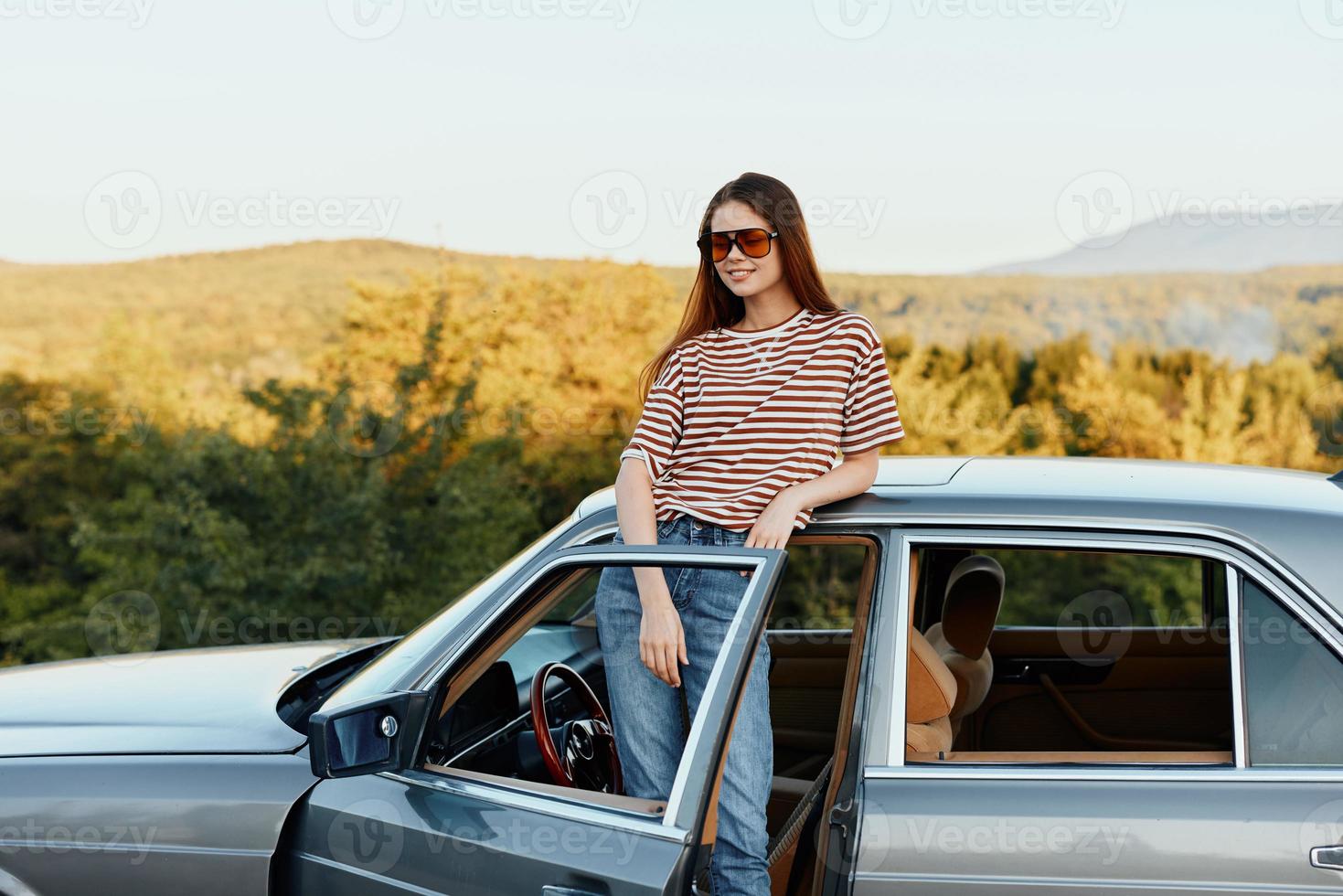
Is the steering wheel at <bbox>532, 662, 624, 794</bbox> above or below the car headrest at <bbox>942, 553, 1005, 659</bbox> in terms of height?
below

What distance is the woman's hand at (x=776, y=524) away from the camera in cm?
227

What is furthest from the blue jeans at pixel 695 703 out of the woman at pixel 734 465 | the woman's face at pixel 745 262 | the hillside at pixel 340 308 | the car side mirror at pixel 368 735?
the hillside at pixel 340 308

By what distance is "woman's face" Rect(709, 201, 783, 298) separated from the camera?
2.57 metres

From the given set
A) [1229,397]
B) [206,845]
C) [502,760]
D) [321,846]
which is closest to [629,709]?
[502,760]

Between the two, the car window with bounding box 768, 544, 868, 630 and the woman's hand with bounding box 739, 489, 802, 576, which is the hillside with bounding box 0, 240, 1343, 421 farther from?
the woman's hand with bounding box 739, 489, 802, 576

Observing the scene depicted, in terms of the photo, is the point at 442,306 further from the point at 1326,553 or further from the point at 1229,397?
the point at 1326,553

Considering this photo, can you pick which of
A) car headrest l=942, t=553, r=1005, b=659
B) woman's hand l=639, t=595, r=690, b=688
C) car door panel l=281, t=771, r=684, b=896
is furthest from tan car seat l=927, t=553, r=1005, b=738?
car door panel l=281, t=771, r=684, b=896

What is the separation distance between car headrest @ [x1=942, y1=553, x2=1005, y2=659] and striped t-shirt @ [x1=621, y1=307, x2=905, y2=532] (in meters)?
0.74

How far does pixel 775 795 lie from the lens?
120 inches

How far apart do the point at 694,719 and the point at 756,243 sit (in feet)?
3.55

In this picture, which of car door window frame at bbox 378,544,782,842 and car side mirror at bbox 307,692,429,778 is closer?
car door window frame at bbox 378,544,782,842

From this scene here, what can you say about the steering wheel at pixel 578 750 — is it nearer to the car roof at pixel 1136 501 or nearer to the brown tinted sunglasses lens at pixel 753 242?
the car roof at pixel 1136 501

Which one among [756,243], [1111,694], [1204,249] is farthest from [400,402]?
[1204,249]

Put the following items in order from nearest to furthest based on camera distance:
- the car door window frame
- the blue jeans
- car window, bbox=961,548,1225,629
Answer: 1. the car door window frame
2. the blue jeans
3. car window, bbox=961,548,1225,629
